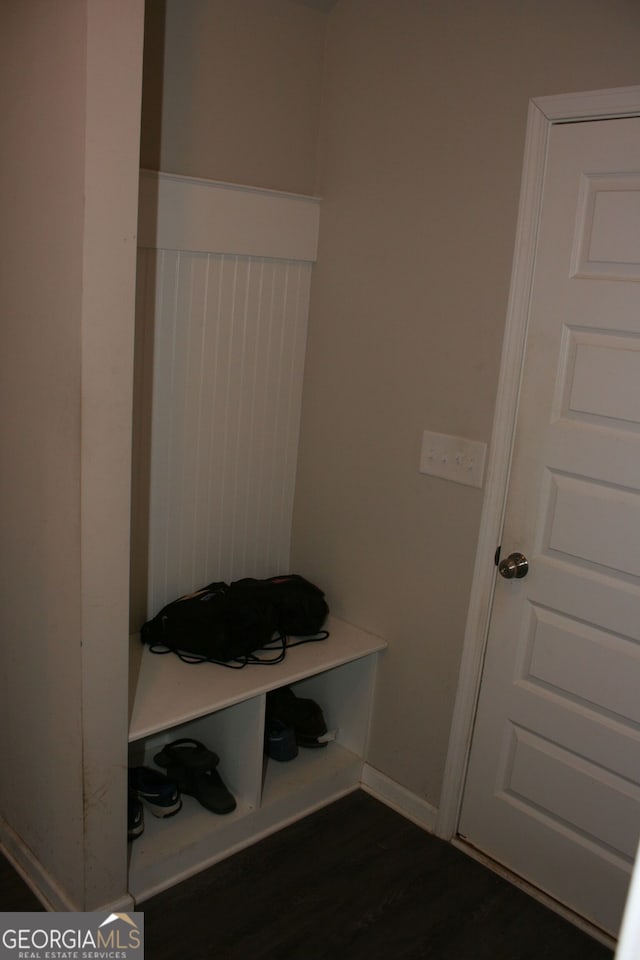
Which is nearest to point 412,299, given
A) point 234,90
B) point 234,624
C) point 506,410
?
point 506,410

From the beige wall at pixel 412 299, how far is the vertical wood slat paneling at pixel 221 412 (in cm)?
9

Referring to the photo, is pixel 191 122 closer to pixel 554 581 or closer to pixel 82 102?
pixel 82 102

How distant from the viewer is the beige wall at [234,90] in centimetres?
227

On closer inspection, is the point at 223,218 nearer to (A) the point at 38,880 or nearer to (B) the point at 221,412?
(B) the point at 221,412

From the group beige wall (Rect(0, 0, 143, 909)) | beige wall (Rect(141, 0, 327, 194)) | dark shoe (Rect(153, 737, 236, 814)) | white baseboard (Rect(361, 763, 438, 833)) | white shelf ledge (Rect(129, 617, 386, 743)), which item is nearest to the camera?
beige wall (Rect(0, 0, 143, 909))

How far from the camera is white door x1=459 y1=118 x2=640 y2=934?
203 cm

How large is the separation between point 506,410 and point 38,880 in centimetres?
171

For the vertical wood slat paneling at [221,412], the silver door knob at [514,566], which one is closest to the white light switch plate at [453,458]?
the silver door knob at [514,566]

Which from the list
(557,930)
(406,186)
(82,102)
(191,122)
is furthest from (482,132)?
(557,930)

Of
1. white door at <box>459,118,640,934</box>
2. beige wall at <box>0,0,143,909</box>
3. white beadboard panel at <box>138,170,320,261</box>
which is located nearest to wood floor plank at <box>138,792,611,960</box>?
white door at <box>459,118,640,934</box>

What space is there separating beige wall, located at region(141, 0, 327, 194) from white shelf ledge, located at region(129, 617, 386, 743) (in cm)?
138

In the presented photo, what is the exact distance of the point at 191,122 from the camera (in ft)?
7.72

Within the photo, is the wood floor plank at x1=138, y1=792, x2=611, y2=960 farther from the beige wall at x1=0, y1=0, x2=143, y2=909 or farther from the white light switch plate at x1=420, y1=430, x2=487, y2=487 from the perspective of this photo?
the white light switch plate at x1=420, y1=430, x2=487, y2=487

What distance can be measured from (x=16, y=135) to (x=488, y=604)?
65.7 inches
